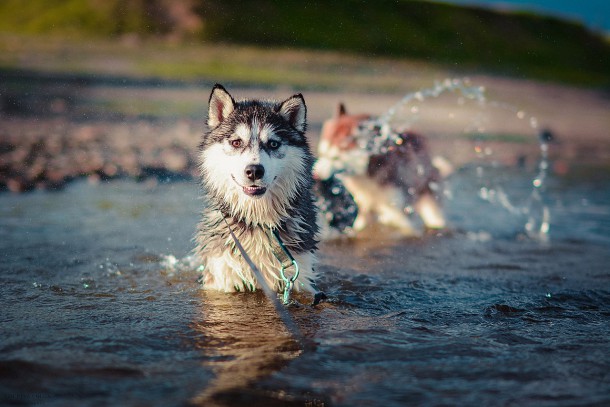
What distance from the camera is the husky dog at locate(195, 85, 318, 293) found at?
16.3ft

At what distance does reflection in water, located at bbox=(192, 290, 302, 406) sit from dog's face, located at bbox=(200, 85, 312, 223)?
0.78 m

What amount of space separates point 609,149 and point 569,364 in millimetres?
18563

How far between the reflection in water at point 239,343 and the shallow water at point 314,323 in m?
0.02

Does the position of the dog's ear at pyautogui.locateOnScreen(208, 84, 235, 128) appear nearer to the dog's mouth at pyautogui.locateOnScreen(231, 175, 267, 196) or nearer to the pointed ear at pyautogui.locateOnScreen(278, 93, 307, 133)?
the pointed ear at pyautogui.locateOnScreen(278, 93, 307, 133)

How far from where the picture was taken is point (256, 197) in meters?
4.88

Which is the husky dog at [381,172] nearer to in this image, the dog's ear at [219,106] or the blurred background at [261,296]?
the blurred background at [261,296]

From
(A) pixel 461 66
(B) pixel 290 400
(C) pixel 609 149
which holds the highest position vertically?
(A) pixel 461 66

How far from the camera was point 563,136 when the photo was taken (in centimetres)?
2316

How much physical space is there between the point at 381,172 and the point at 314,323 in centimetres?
346

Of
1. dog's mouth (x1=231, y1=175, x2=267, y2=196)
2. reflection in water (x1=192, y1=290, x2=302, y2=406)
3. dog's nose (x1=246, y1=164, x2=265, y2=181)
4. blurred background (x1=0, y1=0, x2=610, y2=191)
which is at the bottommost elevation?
reflection in water (x1=192, y1=290, x2=302, y2=406)

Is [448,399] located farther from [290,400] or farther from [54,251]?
[54,251]

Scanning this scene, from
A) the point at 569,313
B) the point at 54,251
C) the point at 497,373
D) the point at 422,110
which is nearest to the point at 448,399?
the point at 497,373

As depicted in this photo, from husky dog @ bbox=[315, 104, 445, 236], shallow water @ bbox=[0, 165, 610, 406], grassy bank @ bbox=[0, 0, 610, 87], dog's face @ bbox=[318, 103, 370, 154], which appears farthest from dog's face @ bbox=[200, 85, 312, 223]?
grassy bank @ bbox=[0, 0, 610, 87]

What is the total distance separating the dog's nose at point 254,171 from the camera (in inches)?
181
